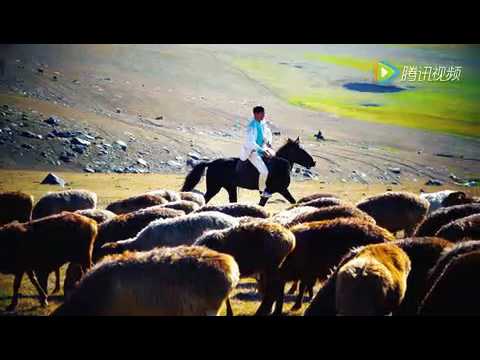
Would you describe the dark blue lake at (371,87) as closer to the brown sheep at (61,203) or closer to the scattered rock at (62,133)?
the scattered rock at (62,133)

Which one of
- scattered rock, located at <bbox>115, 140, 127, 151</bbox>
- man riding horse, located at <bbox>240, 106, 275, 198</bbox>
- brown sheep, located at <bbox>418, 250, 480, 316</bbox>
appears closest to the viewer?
brown sheep, located at <bbox>418, 250, 480, 316</bbox>

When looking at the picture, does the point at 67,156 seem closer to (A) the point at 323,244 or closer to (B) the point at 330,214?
(B) the point at 330,214

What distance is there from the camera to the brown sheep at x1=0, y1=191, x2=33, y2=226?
13773mm

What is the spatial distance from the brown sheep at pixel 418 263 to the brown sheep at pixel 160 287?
7.83 ft

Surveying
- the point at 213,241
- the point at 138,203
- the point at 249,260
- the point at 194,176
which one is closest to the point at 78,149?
the point at 194,176

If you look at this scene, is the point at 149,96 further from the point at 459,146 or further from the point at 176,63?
the point at 459,146

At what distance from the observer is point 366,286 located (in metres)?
6.51

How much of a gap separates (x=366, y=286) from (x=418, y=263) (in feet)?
5.54

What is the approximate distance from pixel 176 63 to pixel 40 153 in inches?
949

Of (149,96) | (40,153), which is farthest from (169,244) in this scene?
(149,96)

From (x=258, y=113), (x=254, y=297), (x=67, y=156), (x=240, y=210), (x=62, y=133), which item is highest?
(x=258, y=113)

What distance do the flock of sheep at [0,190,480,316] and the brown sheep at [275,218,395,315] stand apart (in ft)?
0.05

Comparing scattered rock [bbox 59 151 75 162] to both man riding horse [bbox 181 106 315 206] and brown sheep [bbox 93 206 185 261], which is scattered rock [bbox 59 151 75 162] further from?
brown sheep [bbox 93 206 185 261]

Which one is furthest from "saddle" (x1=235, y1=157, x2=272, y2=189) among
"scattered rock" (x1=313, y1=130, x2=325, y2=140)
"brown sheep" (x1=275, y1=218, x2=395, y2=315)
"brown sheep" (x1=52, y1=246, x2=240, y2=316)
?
"scattered rock" (x1=313, y1=130, x2=325, y2=140)
